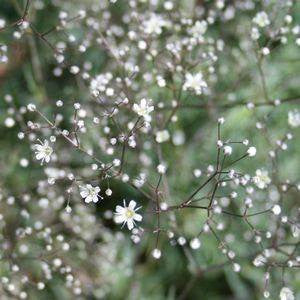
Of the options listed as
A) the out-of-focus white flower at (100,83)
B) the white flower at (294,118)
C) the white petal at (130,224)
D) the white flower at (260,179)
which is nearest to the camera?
the white petal at (130,224)

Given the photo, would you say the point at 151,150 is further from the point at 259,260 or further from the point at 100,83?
the point at 259,260

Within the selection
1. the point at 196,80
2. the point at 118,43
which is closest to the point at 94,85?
the point at 196,80

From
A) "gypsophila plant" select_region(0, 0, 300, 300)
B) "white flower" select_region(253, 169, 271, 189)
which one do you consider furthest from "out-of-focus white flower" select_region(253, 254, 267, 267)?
"gypsophila plant" select_region(0, 0, 300, 300)

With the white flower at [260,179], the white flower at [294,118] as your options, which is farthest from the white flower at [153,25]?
the white flower at [260,179]

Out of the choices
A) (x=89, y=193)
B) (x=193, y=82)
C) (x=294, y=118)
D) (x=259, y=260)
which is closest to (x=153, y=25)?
(x=193, y=82)

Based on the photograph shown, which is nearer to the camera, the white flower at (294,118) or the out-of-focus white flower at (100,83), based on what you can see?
the out-of-focus white flower at (100,83)

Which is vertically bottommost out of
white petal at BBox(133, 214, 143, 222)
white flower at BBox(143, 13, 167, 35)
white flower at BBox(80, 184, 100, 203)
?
white petal at BBox(133, 214, 143, 222)

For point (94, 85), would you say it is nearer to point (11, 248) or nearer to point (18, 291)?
point (11, 248)

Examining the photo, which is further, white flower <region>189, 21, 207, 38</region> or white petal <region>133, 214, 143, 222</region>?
white flower <region>189, 21, 207, 38</region>

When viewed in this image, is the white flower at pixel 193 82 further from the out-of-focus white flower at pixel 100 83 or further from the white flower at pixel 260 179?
the white flower at pixel 260 179

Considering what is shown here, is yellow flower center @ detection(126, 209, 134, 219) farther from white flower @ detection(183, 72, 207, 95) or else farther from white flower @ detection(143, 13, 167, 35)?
white flower @ detection(143, 13, 167, 35)
